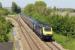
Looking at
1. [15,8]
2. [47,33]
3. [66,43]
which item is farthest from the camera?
[15,8]

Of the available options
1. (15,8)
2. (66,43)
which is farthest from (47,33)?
(15,8)

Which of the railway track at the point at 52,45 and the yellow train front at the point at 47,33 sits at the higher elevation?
the yellow train front at the point at 47,33

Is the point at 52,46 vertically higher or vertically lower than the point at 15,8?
higher

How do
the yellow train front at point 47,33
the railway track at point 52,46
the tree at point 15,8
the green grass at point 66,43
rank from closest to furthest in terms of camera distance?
the railway track at point 52,46 < the green grass at point 66,43 < the yellow train front at point 47,33 < the tree at point 15,8

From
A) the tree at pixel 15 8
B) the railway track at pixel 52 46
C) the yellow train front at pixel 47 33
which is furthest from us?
the tree at pixel 15 8

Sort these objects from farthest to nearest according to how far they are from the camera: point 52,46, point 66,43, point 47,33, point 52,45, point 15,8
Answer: point 15,8 → point 47,33 → point 66,43 → point 52,45 → point 52,46

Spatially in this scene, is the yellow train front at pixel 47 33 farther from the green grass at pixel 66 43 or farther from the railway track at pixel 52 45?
the green grass at pixel 66 43

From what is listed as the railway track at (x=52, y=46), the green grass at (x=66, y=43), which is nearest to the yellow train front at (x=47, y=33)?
the railway track at (x=52, y=46)

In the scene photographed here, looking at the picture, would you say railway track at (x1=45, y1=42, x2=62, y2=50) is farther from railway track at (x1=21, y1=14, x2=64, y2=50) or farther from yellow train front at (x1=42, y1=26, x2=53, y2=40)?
yellow train front at (x1=42, y1=26, x2=53, y2=40)

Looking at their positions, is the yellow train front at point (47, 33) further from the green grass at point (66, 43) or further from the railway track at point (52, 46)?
the green grass at point (66, 43)

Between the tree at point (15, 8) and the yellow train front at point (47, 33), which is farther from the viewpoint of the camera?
the tree at point (15, 8)

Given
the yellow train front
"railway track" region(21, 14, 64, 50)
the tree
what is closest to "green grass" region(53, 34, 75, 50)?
"railway track" region(21, 14, 64, 50)

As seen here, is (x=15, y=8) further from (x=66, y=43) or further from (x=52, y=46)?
(x=52, y=46)

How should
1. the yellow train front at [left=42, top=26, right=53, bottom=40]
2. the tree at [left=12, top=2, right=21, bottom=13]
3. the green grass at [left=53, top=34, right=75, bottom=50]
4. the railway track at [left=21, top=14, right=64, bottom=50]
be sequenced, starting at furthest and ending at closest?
1. the tree at [left=12, top=2, right=21, bottom=13]
2. the yellow train front at [left=42, top=26, right=53, bottom=40]
3. the green grass at [left=53, top=34, right=75, bottom=50]
4. the railway track at [left=21, top=14, right=64, bottom=50]
